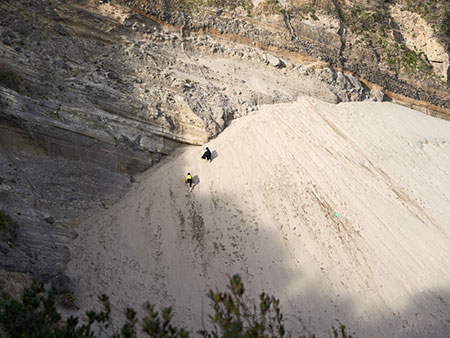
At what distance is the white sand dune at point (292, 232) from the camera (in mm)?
10570

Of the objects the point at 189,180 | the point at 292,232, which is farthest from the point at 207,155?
the point at 292,232

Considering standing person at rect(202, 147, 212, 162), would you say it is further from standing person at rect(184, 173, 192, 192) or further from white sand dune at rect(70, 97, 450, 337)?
standing person at rect(184, 173, 192, 192)

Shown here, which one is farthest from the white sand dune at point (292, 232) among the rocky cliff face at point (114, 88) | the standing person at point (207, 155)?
the rocky cliff face at point (114, 88)

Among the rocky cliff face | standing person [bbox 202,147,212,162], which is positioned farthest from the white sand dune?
the rocky cliff face

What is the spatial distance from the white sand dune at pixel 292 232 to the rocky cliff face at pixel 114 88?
39.8 inches

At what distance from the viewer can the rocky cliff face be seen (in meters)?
11.2

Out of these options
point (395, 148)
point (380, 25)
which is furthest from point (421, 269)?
point (380, 25)

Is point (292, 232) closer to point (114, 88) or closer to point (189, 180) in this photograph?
point (189, 180)

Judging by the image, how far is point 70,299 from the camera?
8734 millimetres

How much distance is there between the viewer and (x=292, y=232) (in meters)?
12.5

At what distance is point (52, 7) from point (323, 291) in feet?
47.2

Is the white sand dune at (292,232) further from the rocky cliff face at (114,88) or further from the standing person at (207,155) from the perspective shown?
the rocky cliff face at (114,88)

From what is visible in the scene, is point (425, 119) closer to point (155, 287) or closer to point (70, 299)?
point (155, 287)

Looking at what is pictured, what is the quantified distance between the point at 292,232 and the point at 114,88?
8230 mm
